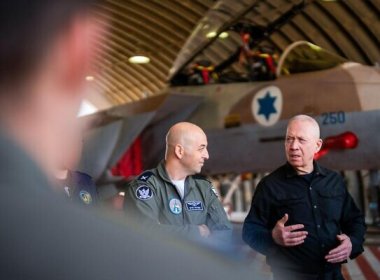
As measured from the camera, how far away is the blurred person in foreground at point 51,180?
58cm

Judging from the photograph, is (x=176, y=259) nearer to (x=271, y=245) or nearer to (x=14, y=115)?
(x=14, y=115)

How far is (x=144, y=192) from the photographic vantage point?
7.38 feet

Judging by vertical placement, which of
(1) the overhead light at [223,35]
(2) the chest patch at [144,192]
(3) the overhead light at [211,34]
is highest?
(3) the overhead light at [211,34]

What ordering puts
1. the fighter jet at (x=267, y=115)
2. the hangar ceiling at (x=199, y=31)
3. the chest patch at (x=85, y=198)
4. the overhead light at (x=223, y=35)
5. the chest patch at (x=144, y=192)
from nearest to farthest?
the chest patch at (x=85, y=198), the hangar ceiling at (x=199, y=31), the chest patch at (x=144, y=192), the fighter jet at (x=267, y=115), the overhead light at (x=223, y=35)

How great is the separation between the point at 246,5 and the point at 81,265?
6.43 m

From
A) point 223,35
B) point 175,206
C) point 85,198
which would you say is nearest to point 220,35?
point 223,35

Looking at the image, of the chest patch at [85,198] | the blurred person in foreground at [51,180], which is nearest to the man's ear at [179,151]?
the chest patch at [85,198]

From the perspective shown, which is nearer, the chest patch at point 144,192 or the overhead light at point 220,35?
the chest patch at point 144,192

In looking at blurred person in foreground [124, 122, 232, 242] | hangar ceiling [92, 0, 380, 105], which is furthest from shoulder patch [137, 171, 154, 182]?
hangar ceiling [92, 0, 380, 105]

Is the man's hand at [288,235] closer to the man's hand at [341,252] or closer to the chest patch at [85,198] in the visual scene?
the man's hand at [341,252]

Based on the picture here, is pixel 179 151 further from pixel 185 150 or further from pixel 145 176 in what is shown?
pixel 145 176

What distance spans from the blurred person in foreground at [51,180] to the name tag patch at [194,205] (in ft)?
5.24

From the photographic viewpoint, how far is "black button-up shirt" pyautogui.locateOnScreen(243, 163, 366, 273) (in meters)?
2.52

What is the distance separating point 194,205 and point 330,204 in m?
0.60
